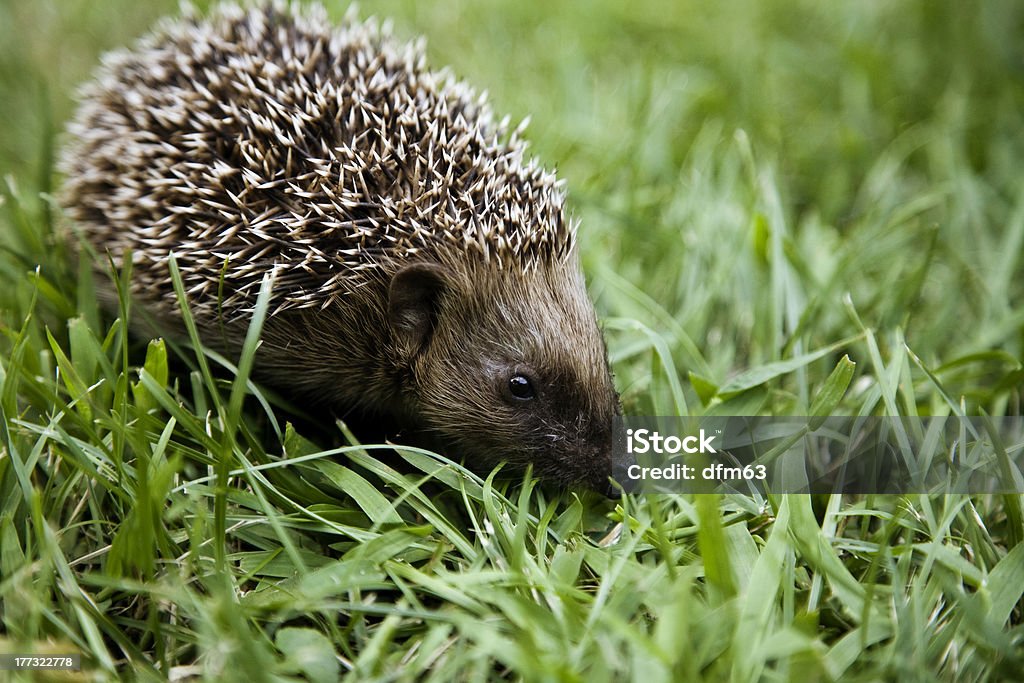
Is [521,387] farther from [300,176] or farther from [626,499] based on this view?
[300,176]

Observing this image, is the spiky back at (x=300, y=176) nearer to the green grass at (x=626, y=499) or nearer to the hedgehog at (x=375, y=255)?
the hedgehog at (x=375, y=255)

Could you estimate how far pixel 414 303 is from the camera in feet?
11.3

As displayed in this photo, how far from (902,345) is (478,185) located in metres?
2.03

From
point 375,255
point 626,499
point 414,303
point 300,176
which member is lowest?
point 626,499

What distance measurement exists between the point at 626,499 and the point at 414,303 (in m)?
1.23

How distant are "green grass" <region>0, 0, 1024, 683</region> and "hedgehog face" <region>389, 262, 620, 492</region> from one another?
0.22 meters

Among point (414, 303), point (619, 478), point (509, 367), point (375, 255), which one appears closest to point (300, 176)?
point (375, 255)

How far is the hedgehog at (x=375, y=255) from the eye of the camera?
11.1ft

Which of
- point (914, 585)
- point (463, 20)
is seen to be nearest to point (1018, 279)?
point (914, 585)

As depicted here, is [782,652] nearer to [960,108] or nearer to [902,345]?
[902,345]

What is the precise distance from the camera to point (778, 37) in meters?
6.69

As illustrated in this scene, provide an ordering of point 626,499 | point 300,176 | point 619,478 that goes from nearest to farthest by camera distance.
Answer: point 626,499 < point 619,478 < point 300,176

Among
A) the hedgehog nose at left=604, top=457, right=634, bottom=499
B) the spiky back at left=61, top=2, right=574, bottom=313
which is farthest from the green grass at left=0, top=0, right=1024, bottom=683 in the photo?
the spiky back at left=61, top=2, right=574, bottom=313

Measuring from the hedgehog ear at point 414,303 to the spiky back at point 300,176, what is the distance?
0.37 feet
